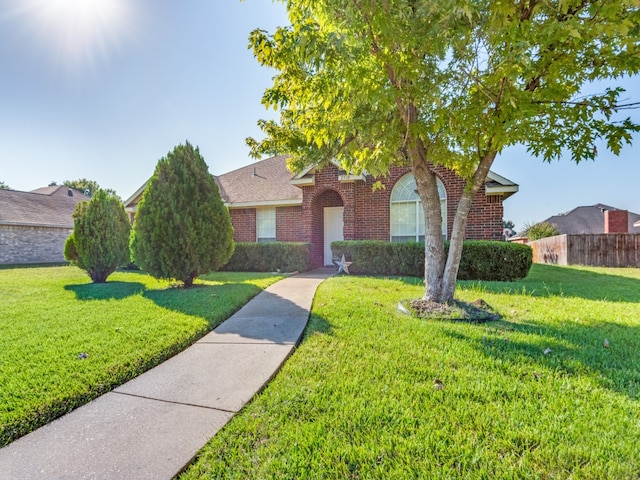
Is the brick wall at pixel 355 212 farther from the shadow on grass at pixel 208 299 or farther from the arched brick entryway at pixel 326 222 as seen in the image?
the shadow on grass at pixel 208 299

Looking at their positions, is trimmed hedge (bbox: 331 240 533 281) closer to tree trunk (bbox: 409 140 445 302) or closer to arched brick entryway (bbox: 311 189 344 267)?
arched brick entryway (bbox: 311 189 344 267)

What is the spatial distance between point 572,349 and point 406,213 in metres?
8.72

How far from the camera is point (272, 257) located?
1191 cm

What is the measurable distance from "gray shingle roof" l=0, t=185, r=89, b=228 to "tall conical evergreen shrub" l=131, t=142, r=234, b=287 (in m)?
16.6

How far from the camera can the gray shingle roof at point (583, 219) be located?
39.4 metres

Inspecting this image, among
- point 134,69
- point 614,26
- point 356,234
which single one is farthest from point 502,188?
point 134,69

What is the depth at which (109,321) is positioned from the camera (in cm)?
A: 483

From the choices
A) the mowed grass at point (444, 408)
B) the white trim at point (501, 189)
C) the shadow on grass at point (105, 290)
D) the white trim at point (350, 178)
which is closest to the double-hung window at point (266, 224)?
the white trim at point (350, 178)

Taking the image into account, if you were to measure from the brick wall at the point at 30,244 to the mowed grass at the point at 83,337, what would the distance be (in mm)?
14338

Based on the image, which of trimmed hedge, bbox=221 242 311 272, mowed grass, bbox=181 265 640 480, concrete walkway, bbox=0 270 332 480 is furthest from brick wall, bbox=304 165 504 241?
concrete walkway, bbox=0 270 332 480

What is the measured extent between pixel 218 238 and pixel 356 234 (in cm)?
605

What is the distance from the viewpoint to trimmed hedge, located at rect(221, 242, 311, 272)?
38.3 ft

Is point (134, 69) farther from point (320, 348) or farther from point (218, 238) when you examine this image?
point (320, 348)

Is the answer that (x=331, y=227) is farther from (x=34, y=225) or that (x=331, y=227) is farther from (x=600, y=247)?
(x=34, y=225)
